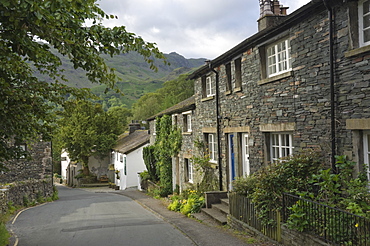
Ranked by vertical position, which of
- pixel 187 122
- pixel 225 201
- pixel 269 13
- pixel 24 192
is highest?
pixel 269 13

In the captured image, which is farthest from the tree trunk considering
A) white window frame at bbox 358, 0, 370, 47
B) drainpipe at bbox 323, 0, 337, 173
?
white window frame at bbox 358, 0, 370, 47

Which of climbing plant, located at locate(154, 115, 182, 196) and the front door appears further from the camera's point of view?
climbing plant, located at locate(154, 115, 182, 196)

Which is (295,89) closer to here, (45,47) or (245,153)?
A: (245,153)

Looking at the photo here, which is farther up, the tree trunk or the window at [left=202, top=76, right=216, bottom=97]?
the window at [left=202, top=76, right=216, bottom=97]

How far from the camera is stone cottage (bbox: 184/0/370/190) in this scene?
779 centimetres

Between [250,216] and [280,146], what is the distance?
97.5 inches

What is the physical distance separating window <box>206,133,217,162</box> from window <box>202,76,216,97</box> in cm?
199

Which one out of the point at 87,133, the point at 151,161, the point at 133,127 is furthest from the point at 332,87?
the point at 133,127

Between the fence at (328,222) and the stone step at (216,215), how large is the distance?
4.05 meters

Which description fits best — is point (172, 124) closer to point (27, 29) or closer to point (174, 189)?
point (174, 189)

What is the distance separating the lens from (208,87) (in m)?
17.8

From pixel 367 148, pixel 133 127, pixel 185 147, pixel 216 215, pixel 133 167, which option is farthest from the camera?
pixel 133 127

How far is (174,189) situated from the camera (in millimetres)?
24125

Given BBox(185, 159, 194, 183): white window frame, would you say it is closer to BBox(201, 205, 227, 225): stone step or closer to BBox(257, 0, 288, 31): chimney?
BBox(201, 205, 227, 225): stone step
